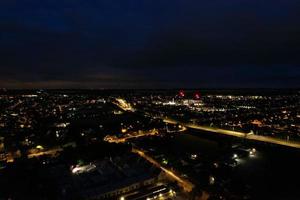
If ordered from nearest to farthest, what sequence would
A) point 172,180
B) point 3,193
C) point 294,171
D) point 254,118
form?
point 3,193 → point 172,180 → point 294,171 → point 254,118

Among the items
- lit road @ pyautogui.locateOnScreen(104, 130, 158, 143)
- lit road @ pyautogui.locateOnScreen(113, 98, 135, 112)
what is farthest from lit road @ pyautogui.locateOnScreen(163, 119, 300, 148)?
lit road @ pyautogui.locateOnScreen(113, 98, 135, 112)

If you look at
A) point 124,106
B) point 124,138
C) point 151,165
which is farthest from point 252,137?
point 124,106

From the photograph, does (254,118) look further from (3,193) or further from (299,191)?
(3,193)

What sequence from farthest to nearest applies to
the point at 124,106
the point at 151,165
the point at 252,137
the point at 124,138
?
the point at 124,106 < the point at 124,138 < the point at 252,137 < the point at 151,165

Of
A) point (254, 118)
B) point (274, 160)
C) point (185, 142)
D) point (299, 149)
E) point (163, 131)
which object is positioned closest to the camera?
point (274, 160)

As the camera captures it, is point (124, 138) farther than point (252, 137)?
Yes

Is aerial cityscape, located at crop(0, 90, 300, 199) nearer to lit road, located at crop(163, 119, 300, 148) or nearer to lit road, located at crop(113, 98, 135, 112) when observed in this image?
lit road, located at crop(163, 119, 300, 148)

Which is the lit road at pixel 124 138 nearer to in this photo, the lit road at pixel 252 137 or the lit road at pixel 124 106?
the lit road at pixel 252 137

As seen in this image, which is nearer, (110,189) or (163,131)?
(110,189)

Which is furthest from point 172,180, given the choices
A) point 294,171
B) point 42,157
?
Answer: point 42,157

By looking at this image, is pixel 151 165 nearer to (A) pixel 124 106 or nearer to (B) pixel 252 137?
(B) pixel 252 137
